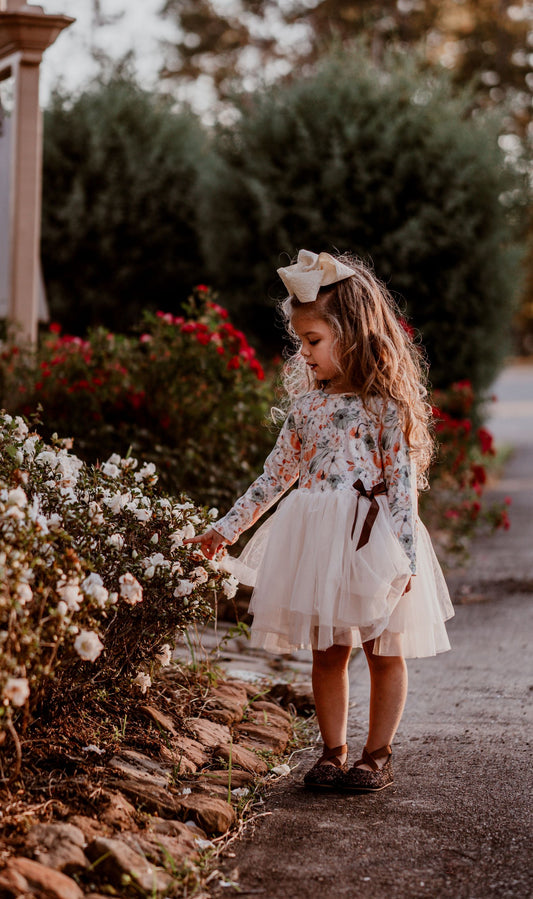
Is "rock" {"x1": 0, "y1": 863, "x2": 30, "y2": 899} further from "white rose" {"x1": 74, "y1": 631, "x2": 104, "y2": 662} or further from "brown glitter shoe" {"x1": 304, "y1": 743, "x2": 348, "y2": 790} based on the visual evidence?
"brown glitter shoe" {"x1": 304, "y1": 743, "x2": 348, "y2": 790}

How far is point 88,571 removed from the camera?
2.95m

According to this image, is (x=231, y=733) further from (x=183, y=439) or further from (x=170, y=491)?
(x=183, y=439)

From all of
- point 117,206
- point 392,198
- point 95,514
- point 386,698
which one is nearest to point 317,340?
point 95,514

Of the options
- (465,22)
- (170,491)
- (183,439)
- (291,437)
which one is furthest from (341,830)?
(465,22)

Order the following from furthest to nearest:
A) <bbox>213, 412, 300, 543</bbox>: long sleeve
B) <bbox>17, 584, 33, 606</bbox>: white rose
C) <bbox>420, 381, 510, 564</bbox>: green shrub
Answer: <bbox>420, 381, 510, 564</bbox>: green shrub < <bbox>213, 412, 300, 543</bbox>: long sleeve < <bbox>17, 584, 33, 606</bbox>: white rose

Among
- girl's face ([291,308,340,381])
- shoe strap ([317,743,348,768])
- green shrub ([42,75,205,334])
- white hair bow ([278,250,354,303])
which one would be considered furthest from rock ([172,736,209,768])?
green shrub ([42,75,205,334])

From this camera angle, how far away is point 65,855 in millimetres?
2361

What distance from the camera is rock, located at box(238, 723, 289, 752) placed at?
3.41 m

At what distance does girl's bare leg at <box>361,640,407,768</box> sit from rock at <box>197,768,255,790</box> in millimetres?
370

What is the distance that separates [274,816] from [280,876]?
39 centimetres

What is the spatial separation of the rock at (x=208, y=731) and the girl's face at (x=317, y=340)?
116 cm

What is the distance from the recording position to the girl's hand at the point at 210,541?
10.5 ft

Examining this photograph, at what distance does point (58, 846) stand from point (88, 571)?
79cm

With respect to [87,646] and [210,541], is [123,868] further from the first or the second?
[210,541]
